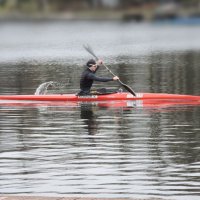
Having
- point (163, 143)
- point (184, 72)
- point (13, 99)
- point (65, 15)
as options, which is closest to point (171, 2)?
point (65, 15)

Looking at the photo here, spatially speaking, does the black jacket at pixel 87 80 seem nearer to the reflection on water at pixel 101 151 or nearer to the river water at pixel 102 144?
the river water at pixel 102 144

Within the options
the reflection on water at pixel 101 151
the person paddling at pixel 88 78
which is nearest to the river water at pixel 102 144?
the reflection on water at pixel 101 151

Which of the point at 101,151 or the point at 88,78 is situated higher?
the point at 88,78

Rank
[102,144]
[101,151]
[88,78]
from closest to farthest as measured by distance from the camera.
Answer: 1. [101,151]
2. [102,144]
3. [88,78]

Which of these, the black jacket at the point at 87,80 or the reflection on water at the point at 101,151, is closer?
the reflection on water at the point at 101,151

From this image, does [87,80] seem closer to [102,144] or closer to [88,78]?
[88,78]

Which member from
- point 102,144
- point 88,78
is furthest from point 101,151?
point 88,78

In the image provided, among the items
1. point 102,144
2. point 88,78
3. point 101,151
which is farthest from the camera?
point 88,78

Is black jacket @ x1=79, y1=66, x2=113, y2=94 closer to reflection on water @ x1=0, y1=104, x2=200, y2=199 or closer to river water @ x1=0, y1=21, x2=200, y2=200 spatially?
river water @ x1=0, y1=21, x2=200, y2=200

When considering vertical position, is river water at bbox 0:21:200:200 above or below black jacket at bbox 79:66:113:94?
below

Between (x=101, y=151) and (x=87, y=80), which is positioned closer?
(x=101, y=151)

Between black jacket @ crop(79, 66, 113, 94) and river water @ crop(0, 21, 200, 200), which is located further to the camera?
black jacket @ crop(79, 66, 113, 94)

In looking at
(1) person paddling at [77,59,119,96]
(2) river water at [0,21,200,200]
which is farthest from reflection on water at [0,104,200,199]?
(1) person paddling at [77,59,119,96]

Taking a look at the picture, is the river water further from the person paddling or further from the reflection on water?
the person paddling
